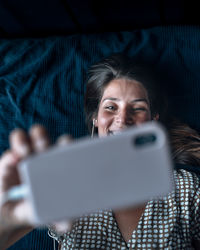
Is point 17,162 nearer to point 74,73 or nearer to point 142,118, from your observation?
point 142,118

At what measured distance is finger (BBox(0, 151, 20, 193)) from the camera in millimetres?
406

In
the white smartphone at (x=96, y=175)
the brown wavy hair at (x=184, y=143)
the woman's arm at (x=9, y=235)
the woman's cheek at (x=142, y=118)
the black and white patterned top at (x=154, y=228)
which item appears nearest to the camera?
the white smartphone at (x=96, y=175)

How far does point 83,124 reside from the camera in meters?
1.03

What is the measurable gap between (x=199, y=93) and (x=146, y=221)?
0.54m

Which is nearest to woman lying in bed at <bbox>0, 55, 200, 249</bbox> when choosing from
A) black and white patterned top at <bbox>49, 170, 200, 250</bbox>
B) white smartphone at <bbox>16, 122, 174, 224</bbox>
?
black and white patterned top at <bbox>49, 170, 200, 250</bbox>

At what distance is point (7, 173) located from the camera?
1.37 ft

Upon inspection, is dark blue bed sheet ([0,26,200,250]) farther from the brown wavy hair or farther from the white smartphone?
the white smartphone

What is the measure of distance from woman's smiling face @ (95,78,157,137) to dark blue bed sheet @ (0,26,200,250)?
22 cm

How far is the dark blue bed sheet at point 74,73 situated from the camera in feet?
3.38

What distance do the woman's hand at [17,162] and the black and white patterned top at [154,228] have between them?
0.30 metres

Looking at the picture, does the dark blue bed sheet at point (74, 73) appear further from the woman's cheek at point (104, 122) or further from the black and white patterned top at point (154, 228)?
the black and white patterned top at point (154, 228)

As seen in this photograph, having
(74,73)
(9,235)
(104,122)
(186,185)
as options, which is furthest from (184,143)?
(9,235)

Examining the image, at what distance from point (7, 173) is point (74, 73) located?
2.39 ft

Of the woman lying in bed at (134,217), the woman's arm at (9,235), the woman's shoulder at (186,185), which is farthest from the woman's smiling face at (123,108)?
the woman's arm at (9,235)
